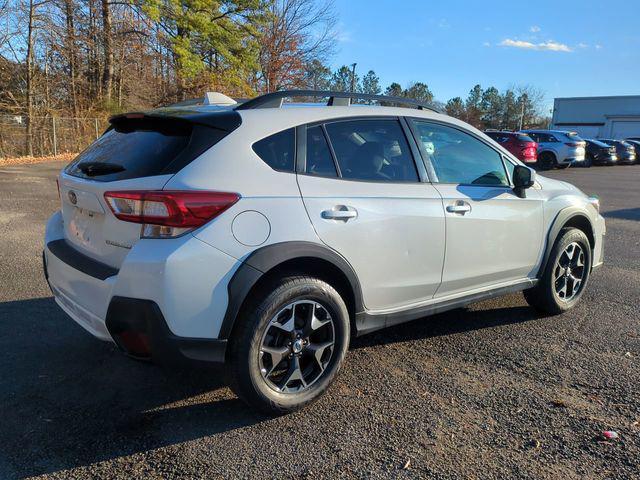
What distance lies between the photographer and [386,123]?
3602 millimetres

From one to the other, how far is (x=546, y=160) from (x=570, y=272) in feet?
70.6

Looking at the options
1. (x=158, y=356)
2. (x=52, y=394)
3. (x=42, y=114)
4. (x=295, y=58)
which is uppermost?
(x=295, y=58)

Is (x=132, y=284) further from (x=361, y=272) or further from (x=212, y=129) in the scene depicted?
(x=361, y=272)

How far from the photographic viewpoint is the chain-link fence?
21594 mm

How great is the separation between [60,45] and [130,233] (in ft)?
82.6

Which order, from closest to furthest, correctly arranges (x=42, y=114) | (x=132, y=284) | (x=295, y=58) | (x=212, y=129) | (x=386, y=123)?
(x=132, y=284)
(x=212, y=129)
(x=386, y=123)
(x=42, y=114)
(x=295, y=58)

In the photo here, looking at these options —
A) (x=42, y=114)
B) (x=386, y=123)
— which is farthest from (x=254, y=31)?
(x=386, y=123)

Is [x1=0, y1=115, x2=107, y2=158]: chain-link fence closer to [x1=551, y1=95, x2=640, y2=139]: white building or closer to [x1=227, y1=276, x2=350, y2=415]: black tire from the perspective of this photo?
[x1=227, y1=276, x2=350, y2=415]: black tire

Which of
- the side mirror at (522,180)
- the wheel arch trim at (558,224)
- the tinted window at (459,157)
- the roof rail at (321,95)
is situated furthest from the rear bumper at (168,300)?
the wheel arch trim at (558,224)

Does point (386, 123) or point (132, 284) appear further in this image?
point (386, 123)

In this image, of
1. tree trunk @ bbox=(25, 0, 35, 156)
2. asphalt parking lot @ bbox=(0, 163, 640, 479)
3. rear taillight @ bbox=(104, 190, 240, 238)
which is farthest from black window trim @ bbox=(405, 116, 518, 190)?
tree trunk @ bbox=(25, 0, 35, 156)

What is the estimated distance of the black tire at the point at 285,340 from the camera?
9.01ft

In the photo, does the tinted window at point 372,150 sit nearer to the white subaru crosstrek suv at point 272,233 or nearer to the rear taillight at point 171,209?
the white subaru crosstrek suv at point 272,233

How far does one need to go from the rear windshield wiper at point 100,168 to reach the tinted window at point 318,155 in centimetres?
104
